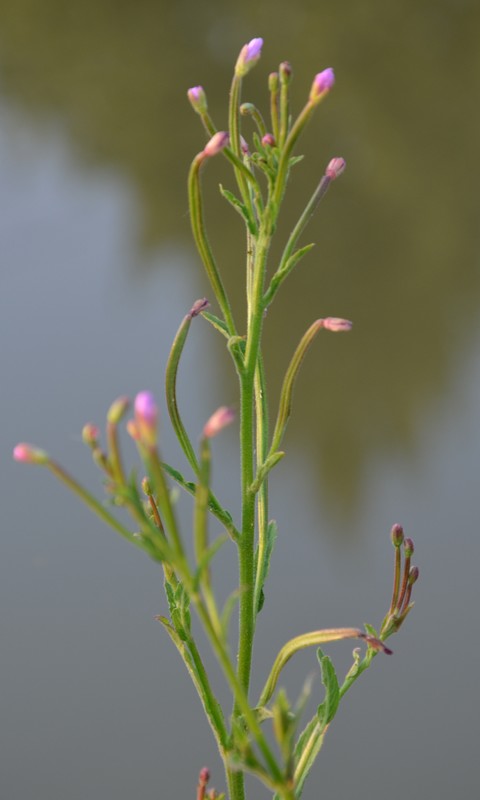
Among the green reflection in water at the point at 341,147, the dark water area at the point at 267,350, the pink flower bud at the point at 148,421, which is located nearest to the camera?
the pink flower bud at the point at 148,421

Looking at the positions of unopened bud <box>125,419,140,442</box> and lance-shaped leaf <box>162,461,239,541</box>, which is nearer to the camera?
unopened bud <box>125,419,140,442</box>

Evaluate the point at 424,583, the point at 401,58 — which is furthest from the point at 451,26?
the point at 424,583

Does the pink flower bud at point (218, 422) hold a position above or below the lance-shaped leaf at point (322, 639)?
Result: above

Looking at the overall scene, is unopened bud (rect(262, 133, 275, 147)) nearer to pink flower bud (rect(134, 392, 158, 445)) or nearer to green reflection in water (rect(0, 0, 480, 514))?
pink flower bud (rect(134, 392, 158, 445))

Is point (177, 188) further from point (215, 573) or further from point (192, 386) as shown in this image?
point (215, 573)

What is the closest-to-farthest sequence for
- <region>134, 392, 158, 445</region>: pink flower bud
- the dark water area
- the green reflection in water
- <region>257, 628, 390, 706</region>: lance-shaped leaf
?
<region>134, 392, 158, 445</region>: pink flower bud → <region>257, 628, 390, 706</region>: lance-shaped leaf → the dark water area → the green reflection in water

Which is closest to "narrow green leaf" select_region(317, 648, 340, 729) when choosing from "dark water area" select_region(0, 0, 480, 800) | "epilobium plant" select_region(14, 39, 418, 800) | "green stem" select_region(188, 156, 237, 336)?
"epilobium plant" select_region(14, 39, 418, 800)

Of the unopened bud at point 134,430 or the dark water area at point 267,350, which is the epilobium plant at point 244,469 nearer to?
the unopened bud at point 134,430

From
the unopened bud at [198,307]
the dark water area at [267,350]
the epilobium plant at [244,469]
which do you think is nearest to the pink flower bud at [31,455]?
the epilobium plant at [244,469]
